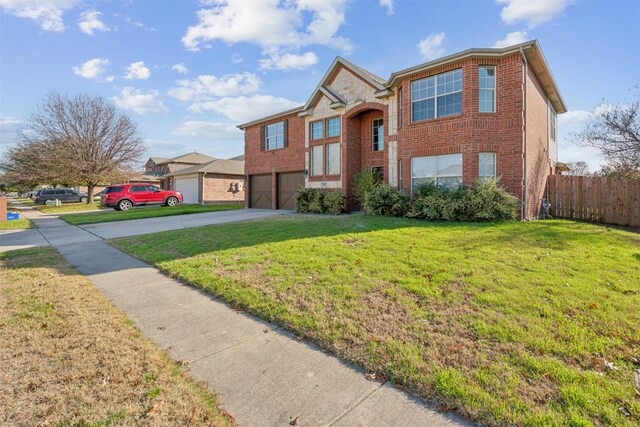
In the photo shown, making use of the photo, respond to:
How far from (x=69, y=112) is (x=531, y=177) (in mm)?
35996

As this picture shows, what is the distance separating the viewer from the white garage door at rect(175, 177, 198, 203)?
2957 centimetres

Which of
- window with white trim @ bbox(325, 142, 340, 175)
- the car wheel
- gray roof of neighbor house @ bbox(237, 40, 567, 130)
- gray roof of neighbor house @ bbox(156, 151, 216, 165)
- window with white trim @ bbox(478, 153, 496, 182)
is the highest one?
gray roof of neighbor house @ bbox(156, 151, 216, 165)

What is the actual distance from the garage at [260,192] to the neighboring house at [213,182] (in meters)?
7.17

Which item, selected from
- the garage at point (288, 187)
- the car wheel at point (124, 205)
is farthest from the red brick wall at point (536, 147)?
the car wheel at point (124, 205)

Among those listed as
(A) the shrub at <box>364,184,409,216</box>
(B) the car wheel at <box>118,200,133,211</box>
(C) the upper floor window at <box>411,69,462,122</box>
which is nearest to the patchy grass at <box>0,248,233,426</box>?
(A) the shrub at <box>364,184,409,216</box>

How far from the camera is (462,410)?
2.56 m

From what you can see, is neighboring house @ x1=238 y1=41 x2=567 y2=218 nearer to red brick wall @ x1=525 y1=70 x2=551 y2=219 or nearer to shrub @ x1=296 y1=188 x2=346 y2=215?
red brick wall @ x1=525 y1=70 x2=551 y2=219

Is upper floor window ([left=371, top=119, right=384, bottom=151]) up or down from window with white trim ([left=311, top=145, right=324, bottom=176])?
up

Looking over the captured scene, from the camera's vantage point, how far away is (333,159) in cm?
1745

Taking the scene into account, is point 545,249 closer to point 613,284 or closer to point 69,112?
point 613,284

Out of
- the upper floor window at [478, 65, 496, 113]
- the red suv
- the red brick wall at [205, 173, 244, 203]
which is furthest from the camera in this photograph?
the red brick wall at [205, 173, 244, 203]

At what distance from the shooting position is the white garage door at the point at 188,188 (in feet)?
97.0

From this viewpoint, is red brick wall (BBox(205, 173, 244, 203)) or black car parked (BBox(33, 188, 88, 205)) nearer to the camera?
red brick wall (BBox(205, 173, 244, 203))

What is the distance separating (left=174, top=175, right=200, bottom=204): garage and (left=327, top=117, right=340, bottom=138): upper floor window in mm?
16283
